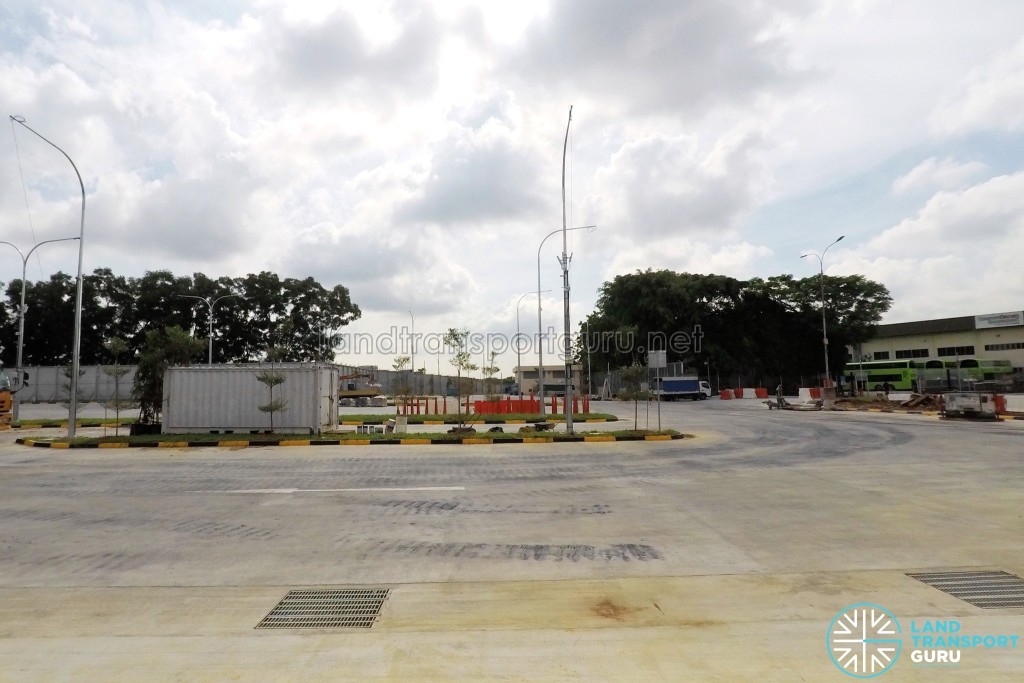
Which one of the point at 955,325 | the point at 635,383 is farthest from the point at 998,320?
the point at 635,383

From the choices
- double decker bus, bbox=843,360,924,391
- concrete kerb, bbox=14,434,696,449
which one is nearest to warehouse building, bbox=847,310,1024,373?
double decker bus, bbox=843,360,924,391

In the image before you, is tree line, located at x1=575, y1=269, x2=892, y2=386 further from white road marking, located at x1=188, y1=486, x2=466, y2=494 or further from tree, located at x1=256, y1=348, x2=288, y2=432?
white road marking, located at x1=188, y1=486, x2=466, y2=494

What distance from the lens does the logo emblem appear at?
414 centimetres

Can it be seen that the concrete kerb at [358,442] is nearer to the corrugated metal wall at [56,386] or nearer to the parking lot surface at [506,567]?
the parking lot surface at [506,567]

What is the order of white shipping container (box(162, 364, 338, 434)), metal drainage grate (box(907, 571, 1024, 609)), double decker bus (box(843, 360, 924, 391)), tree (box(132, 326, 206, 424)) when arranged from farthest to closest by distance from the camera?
double decker bus (box(843, 360, 924, 391)), tree (box(132, 326, 206, 424)), white shipping container (box(162, 364, 338, 434)), metal drainage grate (box(907, 571, 1024, 609))

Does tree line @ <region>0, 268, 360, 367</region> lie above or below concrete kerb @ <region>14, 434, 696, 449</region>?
above

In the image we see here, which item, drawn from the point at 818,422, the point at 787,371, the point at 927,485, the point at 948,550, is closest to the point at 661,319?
the point at 787,371

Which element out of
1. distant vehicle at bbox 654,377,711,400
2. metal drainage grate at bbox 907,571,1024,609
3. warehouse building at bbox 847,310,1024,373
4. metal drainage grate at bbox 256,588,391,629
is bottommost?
metal drainage grate at bbox 256,588,391,629

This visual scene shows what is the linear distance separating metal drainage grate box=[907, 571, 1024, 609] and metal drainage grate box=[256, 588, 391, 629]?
5338 millimetres

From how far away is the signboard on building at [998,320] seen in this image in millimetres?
64938

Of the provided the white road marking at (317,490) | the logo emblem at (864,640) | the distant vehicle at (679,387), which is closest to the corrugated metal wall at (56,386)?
the distant vehicle at (679,387)

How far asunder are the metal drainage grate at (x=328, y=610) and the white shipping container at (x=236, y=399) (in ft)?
58.1

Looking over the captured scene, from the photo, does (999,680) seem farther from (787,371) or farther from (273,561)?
(787,371)

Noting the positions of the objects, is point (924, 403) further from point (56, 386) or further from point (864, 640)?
point (56, 386)
